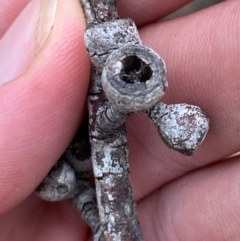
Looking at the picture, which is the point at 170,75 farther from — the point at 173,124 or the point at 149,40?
the point at 173,124

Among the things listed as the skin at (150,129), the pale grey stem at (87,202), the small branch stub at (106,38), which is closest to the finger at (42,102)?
the skin at (150,129)

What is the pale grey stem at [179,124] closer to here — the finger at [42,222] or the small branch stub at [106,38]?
the small branch stub at [106,38]

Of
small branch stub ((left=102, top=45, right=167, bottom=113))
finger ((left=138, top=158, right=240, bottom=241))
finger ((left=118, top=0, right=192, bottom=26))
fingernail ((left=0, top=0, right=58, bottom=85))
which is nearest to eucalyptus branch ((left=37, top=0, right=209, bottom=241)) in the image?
small branch stub ((left=102, top=45, right=167, bottom=113))

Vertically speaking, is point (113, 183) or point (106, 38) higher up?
point (106, 38)

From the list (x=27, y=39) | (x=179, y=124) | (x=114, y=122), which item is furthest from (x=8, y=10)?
(x=179, y=124)

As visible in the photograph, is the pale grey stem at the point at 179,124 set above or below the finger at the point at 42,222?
above

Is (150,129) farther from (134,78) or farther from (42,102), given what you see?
(134,78)

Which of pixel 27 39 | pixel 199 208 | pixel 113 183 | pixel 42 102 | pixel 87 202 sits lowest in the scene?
pixel 199 208
